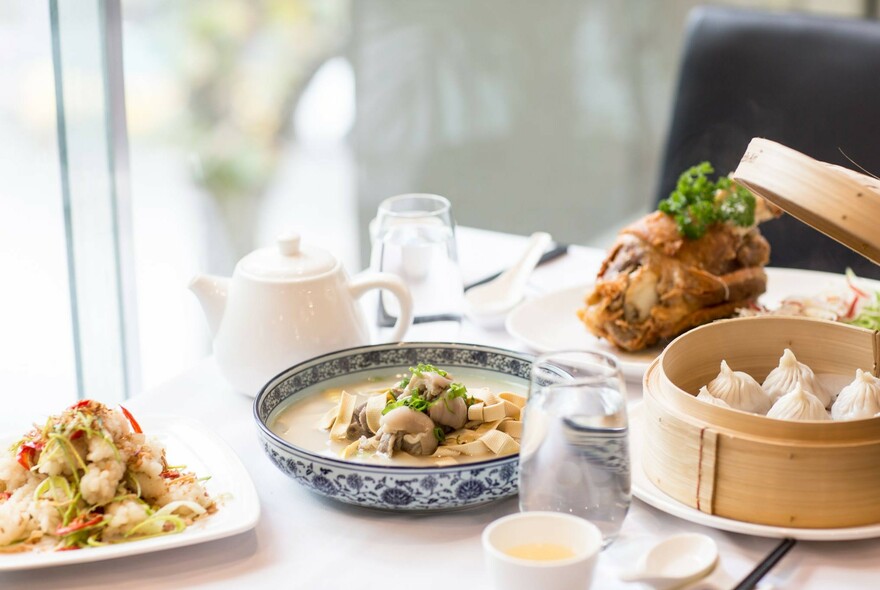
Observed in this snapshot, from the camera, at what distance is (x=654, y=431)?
3.29 feet

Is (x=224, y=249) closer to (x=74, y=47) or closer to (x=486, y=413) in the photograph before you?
(x=74, y=47)

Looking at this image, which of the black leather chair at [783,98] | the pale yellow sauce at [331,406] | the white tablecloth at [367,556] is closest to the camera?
the white tablecloth at [367,556]

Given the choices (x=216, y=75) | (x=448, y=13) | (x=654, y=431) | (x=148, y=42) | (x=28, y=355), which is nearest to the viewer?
(x=654, y=431)

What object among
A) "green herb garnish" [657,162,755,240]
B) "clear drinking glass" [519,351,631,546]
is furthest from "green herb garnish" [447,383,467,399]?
"green herb garnish" [657,162,755,240]

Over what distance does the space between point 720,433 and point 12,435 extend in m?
0.76

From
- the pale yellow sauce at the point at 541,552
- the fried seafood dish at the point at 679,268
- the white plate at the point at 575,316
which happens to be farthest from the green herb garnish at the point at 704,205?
the pale yellow sauce at the point at 541,552

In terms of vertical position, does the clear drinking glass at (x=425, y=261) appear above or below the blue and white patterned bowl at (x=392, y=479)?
above

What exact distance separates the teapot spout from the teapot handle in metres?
0.17

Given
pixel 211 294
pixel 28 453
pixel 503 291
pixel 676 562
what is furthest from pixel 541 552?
pixel 503 291

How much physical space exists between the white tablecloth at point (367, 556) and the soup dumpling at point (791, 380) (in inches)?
6.8

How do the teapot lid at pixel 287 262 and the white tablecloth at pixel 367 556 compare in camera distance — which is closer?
the white tablecloth at pixel 367 556

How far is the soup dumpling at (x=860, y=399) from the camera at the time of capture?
39.0 inches

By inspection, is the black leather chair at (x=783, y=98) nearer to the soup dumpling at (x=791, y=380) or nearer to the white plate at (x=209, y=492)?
the soup dumpling at (x=791, y=380)

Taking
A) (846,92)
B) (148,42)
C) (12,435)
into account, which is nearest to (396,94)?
(148,42)
